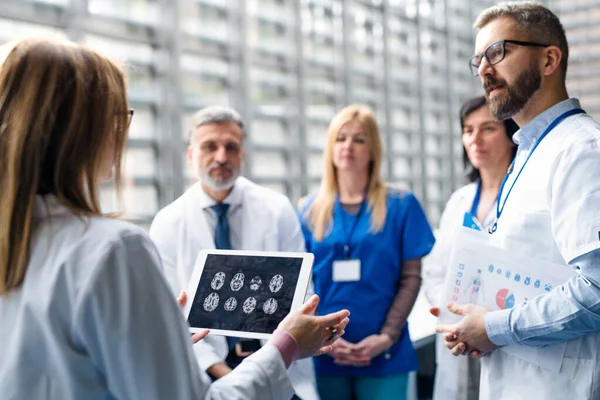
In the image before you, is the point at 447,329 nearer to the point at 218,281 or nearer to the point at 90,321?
the point at 218,281

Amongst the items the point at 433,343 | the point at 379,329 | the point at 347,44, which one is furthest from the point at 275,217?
the point at 347,44

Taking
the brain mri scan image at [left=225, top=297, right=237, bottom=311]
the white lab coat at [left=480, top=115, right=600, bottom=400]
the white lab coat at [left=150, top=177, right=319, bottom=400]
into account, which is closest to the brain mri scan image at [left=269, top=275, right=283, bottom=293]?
the brain mri scan image at [left=225, top=297, right=237, bottom=311]

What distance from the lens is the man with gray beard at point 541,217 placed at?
1.49 m

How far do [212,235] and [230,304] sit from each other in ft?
3.01

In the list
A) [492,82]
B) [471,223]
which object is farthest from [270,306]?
[492,82]

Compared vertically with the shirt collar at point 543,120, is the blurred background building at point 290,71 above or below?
above

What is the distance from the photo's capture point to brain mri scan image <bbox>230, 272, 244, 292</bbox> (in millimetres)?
1556

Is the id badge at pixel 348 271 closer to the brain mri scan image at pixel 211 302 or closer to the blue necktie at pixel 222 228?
the blue necktie at pixel 222 228

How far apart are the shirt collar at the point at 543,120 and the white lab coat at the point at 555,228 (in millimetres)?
53

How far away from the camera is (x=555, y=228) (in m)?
1.53

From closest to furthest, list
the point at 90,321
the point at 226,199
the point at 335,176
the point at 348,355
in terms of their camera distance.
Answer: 1. the point at 90,321
2. the point at 226,199
3. the point at 348,355
4. the point at 335,176

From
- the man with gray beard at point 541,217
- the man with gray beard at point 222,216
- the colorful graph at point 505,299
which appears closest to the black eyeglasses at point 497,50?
the man with gray beard at point 541,217

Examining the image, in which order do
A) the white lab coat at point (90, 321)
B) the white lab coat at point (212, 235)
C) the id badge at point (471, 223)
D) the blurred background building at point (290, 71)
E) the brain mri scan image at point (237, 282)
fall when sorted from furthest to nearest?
the blurred background building at point (290, 71), the white lab coat at point (212, 235), the id badge at point (471, 223), the brain mri scan image at point (237, 282), the white lab coat at point (90, 321)

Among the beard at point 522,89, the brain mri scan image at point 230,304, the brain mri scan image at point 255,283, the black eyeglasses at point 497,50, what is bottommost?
the brain mri scan image at point 230,304
